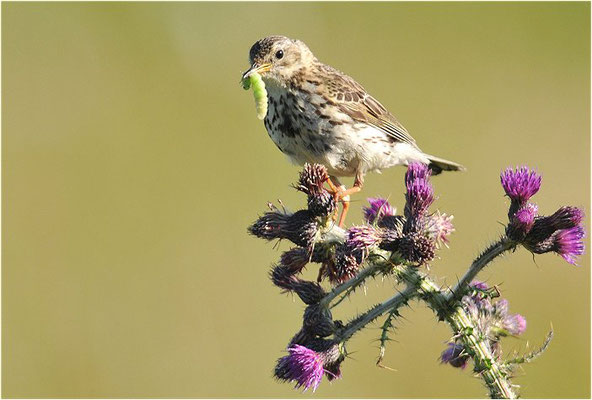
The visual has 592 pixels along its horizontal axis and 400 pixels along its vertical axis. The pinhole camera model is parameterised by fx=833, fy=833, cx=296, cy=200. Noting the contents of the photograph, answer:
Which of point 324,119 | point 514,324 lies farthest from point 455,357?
point 324,119

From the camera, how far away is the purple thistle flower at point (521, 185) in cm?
375

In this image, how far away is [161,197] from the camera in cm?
1111

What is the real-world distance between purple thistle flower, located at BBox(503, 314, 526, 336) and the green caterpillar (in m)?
2.29

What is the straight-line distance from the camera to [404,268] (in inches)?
142

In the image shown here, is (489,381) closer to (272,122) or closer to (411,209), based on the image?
(411,209)

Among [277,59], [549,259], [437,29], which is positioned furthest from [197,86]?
[277,59]

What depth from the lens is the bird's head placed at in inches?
237

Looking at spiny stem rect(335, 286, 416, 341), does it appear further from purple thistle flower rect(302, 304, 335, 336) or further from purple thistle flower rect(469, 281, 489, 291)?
purple thistle flower rect(469, 281, 489, 291)

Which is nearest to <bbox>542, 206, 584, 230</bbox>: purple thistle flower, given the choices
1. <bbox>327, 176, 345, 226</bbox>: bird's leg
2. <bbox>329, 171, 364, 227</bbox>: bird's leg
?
<bbox>327, 176, 345, 226</bbox>: bird's leg

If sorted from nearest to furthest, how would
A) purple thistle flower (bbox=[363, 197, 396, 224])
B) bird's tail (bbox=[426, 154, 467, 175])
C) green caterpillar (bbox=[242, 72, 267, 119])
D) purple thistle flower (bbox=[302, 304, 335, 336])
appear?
purple thistle flower (bbox=[302, 304, 335, 336]) → purple thistle flower (bbox=[363, 197, 396, 224]) → green caterpillar (bbox=[242, 72, 267, 119]) → bird's tail (bbox=[426, 154, 467, 175])

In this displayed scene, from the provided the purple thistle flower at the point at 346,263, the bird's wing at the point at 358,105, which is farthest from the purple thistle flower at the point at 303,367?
the bird's wing at the point at 358,105

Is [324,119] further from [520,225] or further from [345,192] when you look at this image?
[520,225]

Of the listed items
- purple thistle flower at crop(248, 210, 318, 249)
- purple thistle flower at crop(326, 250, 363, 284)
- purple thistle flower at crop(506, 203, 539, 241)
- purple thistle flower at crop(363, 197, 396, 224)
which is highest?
purple thistle flower at crop(363, 197, 396, 224)

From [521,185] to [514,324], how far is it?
0.65m
